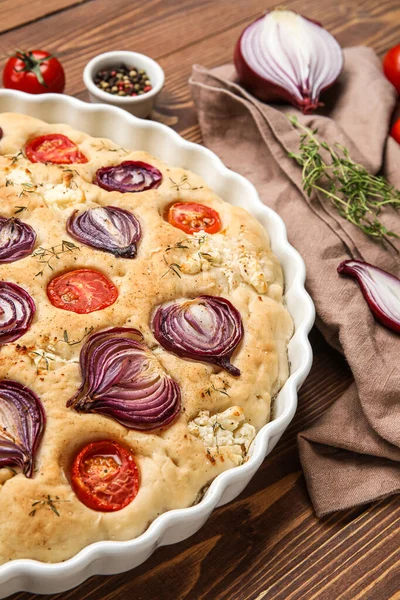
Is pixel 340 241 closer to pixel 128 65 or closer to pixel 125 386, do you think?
pixel 125 386

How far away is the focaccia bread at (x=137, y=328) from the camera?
2598 mm

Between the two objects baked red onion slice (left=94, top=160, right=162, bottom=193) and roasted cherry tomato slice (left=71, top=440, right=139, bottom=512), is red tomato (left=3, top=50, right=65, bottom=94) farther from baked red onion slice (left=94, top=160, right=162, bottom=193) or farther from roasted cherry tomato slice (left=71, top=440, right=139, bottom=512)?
roasted cherry tomato slice (left=71, top=440, right=139, bottom=512)

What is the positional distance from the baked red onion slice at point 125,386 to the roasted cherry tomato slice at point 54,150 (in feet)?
3.72

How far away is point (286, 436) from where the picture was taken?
11.3 ft

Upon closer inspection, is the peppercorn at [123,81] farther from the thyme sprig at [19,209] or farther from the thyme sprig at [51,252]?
the thyme sprig at [51,252]

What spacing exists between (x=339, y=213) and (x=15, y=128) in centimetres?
173

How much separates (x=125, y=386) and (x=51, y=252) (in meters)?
0.74

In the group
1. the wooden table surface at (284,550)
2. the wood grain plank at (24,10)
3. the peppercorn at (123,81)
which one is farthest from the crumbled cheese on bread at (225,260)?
the wood grain plank at (24,10)

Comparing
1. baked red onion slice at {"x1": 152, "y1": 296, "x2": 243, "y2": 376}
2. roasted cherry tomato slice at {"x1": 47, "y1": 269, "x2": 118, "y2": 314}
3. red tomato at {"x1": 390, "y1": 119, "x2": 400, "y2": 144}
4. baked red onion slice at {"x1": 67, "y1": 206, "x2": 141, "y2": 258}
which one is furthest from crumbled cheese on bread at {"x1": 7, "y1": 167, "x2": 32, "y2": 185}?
red tomato at {"x1": 390, "y1": 119, "x2": 400, "y2": 144}

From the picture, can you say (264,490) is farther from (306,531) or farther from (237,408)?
(237,408)

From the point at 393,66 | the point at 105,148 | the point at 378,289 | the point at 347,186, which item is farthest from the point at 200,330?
the point at 393,66

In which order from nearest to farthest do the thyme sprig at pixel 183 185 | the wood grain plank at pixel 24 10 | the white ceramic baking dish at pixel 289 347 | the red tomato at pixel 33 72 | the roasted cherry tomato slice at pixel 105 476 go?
the white ceramic baking dish at pixel 289 347
the roasted cherry tomato slice at pixel 105 476
the thyme sprig at pixel 183 185
the red tomato at pixel 33 72
the wood grain plank at pixel 24 10

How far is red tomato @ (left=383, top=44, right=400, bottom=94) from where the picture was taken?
4.86m

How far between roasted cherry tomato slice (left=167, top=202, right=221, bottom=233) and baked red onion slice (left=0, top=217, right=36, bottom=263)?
0.68 metres
